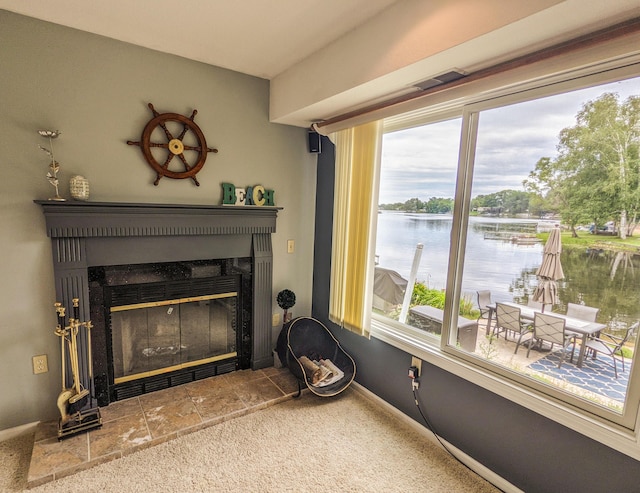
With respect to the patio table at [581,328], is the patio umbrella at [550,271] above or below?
above

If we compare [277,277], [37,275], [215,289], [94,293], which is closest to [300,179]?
[277,277]

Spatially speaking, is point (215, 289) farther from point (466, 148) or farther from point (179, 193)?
point (466, 148)

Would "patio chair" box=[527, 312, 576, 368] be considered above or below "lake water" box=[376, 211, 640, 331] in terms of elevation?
below

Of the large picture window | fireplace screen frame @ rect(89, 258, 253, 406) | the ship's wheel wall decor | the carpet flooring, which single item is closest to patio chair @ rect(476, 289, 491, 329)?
the large picture window

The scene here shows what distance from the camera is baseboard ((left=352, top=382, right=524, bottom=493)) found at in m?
1.86

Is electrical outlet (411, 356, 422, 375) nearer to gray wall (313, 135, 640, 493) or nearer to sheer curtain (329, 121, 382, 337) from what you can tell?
gray wall (313, 135, 640, 493)

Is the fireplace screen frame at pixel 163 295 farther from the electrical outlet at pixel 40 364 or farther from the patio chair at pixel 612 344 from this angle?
the patio chair at pixel 612 344

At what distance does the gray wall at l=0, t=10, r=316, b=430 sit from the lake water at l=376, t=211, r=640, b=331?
1.55m

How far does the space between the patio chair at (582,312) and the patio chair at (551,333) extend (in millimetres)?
64

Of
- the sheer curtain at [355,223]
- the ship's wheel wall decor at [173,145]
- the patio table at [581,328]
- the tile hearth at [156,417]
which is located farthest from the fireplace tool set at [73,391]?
the patio table at [581,328]

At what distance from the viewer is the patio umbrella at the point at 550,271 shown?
1.71 m

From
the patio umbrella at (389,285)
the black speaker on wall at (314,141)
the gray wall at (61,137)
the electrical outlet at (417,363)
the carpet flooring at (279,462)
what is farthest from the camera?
the black speaker on wall at (314,141)

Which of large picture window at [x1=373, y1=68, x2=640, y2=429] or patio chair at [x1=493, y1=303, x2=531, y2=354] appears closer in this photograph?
large picture window at [x1=373, y1=68, x2=640, y2=429]

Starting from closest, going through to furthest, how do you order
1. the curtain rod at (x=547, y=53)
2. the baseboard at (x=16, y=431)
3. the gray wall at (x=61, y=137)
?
the curtain rod at (x=547, y=53) → the gray wall at (x=61, y=137) → the baseboard at (x=16, y=431)
